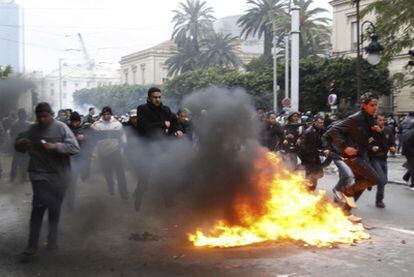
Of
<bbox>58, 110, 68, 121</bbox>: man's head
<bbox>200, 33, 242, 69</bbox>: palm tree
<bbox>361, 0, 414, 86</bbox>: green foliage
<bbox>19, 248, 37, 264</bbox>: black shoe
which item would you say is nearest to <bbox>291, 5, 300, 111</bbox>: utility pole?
<bbox>361, 0, 414, 86</bbox>: green foliage

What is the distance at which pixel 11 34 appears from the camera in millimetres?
8305

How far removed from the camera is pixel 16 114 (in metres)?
7.18

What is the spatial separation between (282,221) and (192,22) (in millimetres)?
36231

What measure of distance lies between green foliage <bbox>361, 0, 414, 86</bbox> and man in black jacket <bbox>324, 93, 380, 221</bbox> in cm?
1021

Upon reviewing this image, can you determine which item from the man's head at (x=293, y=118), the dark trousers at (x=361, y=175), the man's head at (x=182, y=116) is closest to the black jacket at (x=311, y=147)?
the dark trousers at (x=361, y=175)

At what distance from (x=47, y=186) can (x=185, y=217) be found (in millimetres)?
1913

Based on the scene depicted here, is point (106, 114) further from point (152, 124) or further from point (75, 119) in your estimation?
point (152, 124)

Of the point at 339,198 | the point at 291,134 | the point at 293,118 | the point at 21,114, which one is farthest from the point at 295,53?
the point at 21,114

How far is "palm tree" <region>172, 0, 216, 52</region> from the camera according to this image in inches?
1570

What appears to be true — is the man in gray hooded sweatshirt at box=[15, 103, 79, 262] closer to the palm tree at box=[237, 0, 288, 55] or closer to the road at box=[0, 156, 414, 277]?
the road at box=[0, 156, 414, 277]

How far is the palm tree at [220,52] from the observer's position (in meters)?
48.3

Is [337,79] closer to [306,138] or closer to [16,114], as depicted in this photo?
[306,138]

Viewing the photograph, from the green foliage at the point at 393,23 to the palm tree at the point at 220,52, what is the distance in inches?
1241

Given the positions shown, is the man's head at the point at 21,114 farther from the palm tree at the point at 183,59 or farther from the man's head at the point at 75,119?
the palm tree at the point at 183,59
